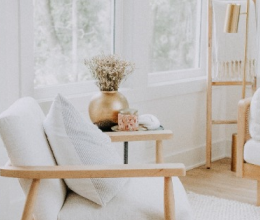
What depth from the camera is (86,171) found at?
6.69 ft

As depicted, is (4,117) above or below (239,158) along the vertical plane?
above

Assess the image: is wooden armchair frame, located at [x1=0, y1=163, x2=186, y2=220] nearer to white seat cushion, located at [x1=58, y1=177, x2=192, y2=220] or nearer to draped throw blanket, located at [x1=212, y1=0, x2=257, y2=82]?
white seat cushion, located at [x1=58, y1=177, x2=192, y2=220]

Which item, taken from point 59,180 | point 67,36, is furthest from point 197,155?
point 59,180

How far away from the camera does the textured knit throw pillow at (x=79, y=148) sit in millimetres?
2131

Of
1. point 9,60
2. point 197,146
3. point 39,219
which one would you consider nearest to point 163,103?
point 197,146

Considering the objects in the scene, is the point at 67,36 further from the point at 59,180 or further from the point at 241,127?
the point at 59,180

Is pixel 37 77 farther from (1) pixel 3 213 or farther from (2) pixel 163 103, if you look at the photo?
(2) pixel 163 103

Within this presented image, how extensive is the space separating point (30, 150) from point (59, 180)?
Answer: 0.20 meters

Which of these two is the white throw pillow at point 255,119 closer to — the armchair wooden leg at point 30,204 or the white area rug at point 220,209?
the white area rug at point 220,209

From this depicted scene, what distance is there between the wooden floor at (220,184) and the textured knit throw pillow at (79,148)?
1.70 meters

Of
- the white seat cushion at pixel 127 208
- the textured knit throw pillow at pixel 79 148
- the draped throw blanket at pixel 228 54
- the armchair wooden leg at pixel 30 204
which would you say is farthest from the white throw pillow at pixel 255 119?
the armchair wooden leg at pixel 30 204

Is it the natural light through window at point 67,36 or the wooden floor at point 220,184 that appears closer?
the natural light through window at point 67,36

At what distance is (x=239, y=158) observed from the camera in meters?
3.32

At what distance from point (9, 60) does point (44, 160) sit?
92 centimetres
